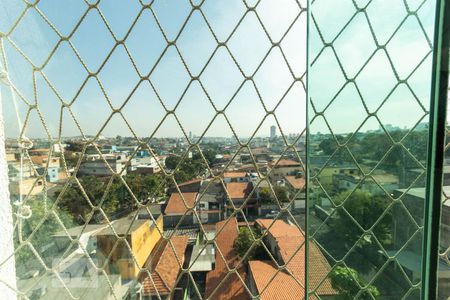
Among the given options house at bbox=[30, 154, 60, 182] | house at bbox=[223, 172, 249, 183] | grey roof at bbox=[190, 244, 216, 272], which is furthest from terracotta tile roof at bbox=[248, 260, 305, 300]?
house at bbox=[30, 154, 60, 182]

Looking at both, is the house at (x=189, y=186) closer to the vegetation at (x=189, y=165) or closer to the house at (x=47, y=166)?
the vegetation at (x=189, y=165)

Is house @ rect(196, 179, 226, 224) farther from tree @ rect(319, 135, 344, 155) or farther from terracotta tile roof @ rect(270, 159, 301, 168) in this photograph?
tree @ rect(319, 135, 344, 155)

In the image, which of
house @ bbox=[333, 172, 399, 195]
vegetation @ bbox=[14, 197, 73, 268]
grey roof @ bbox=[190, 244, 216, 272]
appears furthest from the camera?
grey roof @ bbox=[190, 244, 216, 272]

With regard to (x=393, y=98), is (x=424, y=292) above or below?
below

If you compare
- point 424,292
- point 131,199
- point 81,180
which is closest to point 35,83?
point 81,180

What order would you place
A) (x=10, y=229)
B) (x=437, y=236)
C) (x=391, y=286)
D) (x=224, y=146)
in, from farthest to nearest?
(x=224, y=146)
(x=10, y=229)
(x=391, y=286)
(x=437, y=236)

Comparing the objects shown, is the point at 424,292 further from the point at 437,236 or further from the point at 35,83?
the point at 35,83

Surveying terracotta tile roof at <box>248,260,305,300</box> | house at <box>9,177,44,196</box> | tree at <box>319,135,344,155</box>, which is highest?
tree at <box>319,135,344,155</box>
